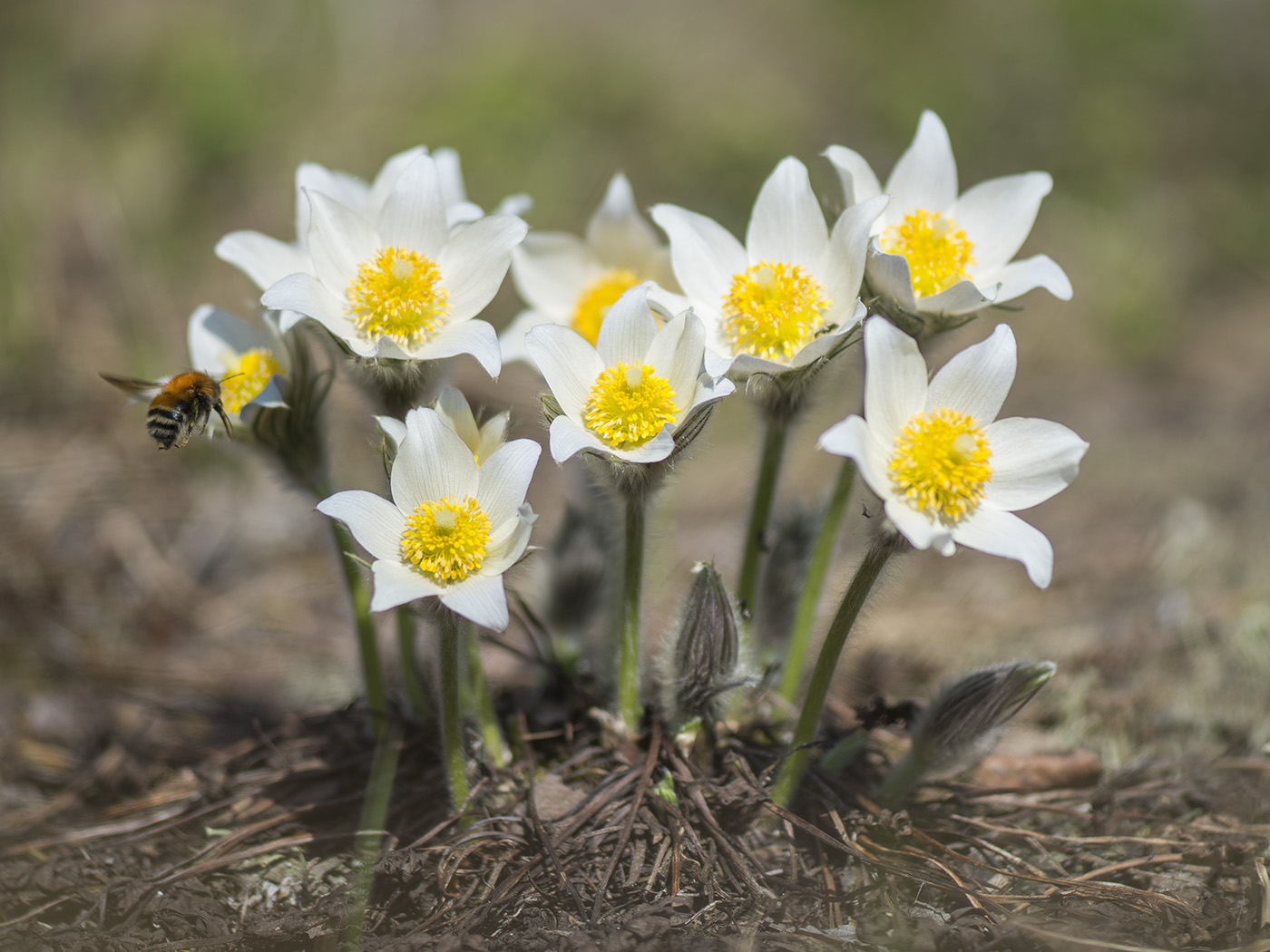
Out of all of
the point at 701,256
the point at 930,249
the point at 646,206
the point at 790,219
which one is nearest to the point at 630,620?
the point at 701,256

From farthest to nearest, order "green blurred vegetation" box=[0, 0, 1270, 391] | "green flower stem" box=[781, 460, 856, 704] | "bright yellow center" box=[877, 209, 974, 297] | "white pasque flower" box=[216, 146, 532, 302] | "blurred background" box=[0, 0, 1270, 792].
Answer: "green blurred vegetation" box=[0, 0, 1270, 391] → "blurred background" box=[0, 0, 1270, 792] → "green flower stem" box=[781, 460, 856, 704] → "white pasque flower" box=[216, 146, 532, 302] → "bright yellow center" box=[877, 209, 974, 297]

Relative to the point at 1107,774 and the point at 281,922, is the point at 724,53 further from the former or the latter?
the point at 281,922

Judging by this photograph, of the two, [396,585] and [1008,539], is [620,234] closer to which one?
[396,585]

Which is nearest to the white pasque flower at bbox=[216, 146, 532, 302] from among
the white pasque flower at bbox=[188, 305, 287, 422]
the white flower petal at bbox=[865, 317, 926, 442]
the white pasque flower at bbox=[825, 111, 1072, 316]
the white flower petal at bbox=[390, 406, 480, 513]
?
the white pasque flower at bbox=[188, 305, 287, 422]

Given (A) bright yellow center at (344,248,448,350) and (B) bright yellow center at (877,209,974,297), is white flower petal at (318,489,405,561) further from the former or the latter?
(B) bright yellow center at (877,209,974,297)

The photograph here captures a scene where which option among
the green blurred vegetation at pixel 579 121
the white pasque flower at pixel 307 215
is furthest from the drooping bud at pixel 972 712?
the green blurred vegetation at pixel 579 121

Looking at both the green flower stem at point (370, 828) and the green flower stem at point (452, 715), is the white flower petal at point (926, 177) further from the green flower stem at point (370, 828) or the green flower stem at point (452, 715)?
the green flower stem at point (370, 828)

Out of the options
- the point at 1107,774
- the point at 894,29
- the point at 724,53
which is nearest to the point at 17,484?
the point at 1107,774
